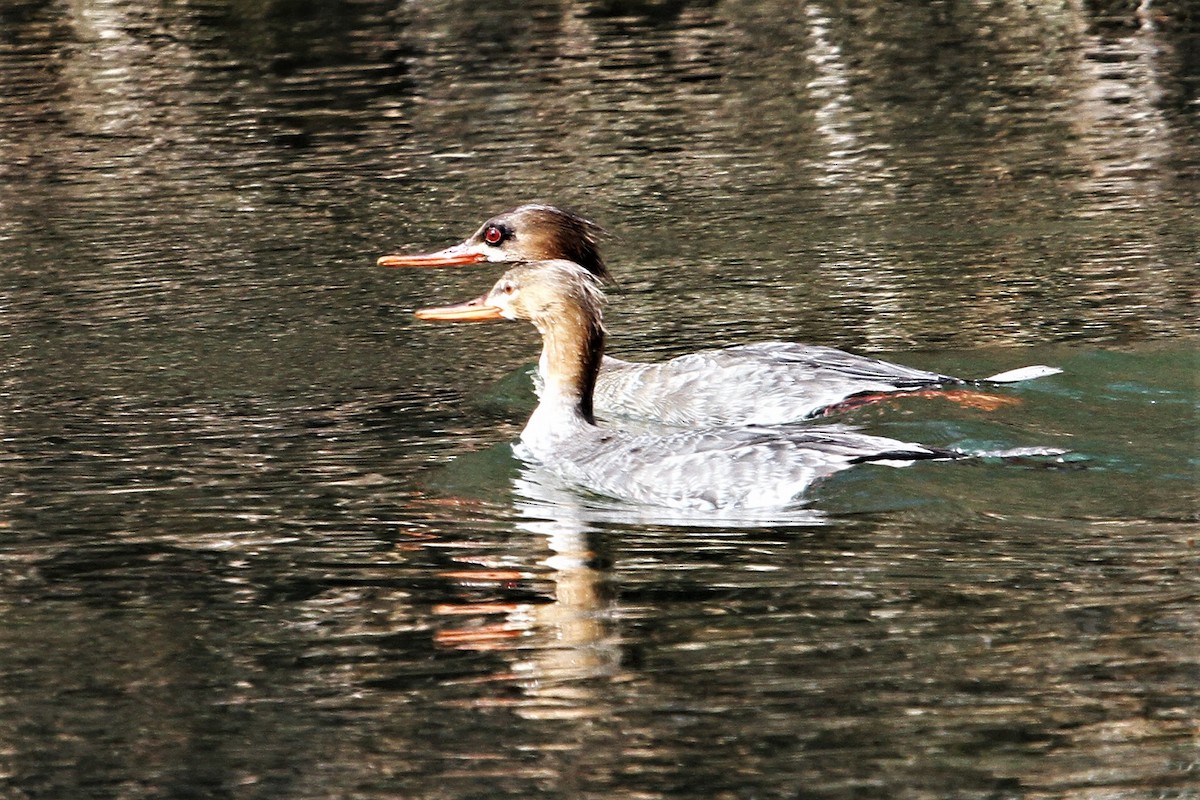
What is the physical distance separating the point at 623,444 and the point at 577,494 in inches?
14.1

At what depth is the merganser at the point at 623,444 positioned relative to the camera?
25.0 feet

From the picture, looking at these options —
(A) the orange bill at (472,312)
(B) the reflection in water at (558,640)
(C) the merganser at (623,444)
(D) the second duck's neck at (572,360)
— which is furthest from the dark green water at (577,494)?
(A) the orange bill at (472,312)

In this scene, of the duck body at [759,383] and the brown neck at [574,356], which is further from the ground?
the brown neck at [574,356]

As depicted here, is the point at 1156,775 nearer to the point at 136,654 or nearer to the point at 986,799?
the point at 986,799

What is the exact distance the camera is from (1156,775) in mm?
4902

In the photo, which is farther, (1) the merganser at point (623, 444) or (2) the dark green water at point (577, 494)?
(1) the merganser at point (623, 444)

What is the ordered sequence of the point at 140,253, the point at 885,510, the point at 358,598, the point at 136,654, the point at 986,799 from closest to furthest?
the point at 986,799 → the point at 136,654 → the point at 358,598 → the point at 885,510 → the point at 140,253

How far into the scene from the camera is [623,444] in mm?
8297

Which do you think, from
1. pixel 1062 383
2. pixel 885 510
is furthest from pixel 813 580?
pixel 1062 383

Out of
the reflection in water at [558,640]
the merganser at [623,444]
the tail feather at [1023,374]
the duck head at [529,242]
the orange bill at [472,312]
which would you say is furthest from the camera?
the duck head at [529,242]

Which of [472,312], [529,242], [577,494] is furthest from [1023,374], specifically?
[529,242]

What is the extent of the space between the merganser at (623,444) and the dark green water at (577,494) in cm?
13

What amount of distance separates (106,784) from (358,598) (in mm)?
1533

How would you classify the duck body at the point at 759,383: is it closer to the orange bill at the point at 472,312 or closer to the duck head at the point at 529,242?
the duck head at the point at 529,242
